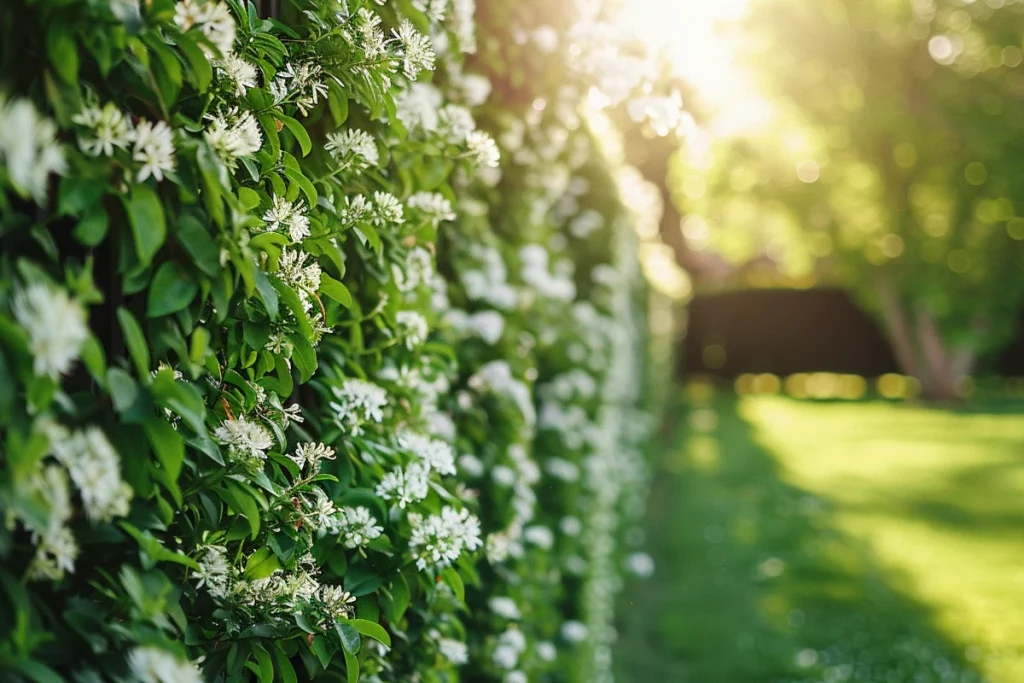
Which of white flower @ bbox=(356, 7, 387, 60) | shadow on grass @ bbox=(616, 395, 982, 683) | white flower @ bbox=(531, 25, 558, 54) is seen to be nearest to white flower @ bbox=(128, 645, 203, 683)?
white flower @ bbox=(356, 7, 387, 60)

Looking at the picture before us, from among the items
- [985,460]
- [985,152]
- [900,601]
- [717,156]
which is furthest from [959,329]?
[900,601]

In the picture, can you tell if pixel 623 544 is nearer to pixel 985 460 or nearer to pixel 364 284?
pixel 364 284

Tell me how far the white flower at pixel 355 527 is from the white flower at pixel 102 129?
827mm

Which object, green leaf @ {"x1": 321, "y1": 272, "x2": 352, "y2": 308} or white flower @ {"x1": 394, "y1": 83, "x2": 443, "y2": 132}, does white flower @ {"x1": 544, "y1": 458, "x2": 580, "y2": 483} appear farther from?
green leaf @ {"x1": 321, "y1": 272, "x2": 352, "y2": 308}

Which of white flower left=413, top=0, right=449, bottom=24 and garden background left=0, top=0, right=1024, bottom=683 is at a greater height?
white flower left=413, top=0, right=449, bottom=24

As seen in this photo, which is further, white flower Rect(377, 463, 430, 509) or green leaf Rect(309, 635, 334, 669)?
white flower Rect(377, 463, 430, 509)

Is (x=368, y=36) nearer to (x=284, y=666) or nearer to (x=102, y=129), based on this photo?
(x=102, y=129)

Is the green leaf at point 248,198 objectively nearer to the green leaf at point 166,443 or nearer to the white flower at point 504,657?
the green leaf at point 166,443

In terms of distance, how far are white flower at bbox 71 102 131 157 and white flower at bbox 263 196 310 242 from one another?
1.25ft

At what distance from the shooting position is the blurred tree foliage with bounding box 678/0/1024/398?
17156 millimetres

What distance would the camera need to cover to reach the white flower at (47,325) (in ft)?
3.40

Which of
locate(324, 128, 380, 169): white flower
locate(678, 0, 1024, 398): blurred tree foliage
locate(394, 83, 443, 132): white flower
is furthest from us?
locate(678, 0, 1024, 398): blurred tree foliage

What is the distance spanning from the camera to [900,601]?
6.10m

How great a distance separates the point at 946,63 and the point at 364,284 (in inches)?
725
